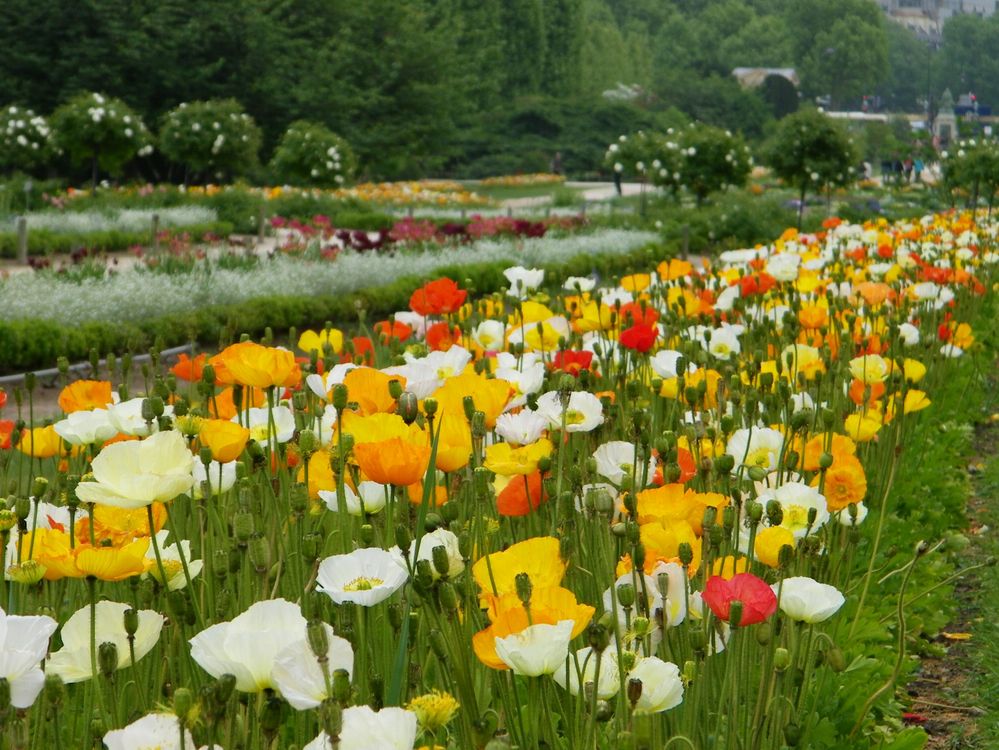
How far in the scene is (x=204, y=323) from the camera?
10.3 metres

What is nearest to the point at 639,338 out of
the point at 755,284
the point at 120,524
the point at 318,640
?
the point at 120,524

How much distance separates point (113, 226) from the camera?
20.5 metres

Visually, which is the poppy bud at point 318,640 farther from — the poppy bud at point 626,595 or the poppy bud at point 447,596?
the poppy bud at point 626,595

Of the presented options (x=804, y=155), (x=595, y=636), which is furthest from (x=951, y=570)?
(x=804, y=155)

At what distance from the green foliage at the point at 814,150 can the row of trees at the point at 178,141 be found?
9060 millimetres

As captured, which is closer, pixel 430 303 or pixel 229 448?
pixel 229 448

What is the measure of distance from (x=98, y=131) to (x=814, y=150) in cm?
1367

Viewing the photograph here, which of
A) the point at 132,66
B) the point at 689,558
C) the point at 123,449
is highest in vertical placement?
the point at 132,66

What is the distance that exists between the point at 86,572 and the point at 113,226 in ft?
64.8

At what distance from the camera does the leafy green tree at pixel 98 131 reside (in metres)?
24.9

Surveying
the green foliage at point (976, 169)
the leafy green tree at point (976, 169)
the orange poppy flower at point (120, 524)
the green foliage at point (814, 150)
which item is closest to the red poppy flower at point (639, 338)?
the orange poppy flower at point (120, 524)

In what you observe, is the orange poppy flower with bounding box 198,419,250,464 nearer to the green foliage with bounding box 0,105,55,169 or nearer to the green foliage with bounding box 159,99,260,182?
the green foliage with bounding box 159,99,260,182

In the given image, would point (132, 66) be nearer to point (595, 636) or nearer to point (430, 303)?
point (430, 303)

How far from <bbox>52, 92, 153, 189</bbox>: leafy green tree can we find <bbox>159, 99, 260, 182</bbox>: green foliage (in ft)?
2.35
